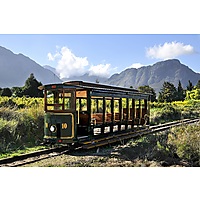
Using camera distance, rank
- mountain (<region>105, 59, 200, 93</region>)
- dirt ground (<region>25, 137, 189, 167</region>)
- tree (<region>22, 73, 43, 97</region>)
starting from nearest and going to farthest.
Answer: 1. dirt ground (<region>25, 137, 189, 167</region>)
2. tree (<region>22, 73, 43, 97</region>)
3. mountain (<region>105, 59, 200, 93</region>)

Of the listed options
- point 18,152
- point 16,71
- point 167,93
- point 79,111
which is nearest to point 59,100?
point 79,111

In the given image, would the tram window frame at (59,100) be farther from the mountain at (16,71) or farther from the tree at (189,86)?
the tree at (189,86)

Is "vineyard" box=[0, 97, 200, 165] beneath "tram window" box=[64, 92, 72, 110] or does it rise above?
beneath

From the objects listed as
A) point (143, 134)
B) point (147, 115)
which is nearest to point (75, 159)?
point (143, 134)

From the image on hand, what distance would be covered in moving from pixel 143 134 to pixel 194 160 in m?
5.90

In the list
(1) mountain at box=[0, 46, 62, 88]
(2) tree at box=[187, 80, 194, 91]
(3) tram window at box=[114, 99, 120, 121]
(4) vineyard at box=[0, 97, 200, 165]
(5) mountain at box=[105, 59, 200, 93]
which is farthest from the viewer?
(2) tree at box=[187, 80, 194, 91]

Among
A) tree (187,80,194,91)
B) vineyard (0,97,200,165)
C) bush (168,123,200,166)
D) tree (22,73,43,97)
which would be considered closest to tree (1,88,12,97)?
tree (22,73,43,97)

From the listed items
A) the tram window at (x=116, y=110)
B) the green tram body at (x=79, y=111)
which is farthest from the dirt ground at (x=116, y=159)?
the tram window at (x=116, y=110)

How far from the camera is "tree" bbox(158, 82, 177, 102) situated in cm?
3374

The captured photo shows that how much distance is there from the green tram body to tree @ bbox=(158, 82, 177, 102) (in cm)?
2274

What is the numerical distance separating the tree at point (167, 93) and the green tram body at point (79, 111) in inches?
895

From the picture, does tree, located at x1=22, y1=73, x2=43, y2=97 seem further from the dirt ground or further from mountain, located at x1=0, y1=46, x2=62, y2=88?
the dirt ground

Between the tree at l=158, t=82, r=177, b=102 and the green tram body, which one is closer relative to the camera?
the green tram body

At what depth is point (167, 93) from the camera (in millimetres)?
34594
